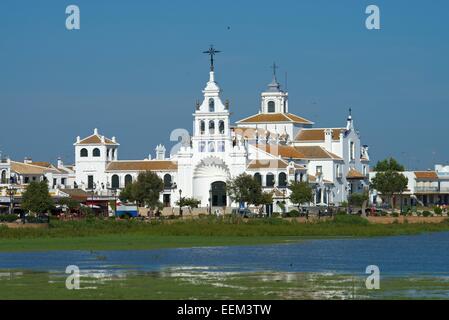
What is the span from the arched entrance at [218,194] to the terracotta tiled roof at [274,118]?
13869 mm

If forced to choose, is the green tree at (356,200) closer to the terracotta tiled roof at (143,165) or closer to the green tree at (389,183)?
the green tree at (389,183)

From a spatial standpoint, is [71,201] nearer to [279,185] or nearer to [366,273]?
[279,185]

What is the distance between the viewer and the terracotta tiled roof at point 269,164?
129125 mm

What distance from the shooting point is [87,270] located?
52688 mm

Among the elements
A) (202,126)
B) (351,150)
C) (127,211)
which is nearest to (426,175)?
(351,150)

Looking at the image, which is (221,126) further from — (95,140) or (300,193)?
(95,140)

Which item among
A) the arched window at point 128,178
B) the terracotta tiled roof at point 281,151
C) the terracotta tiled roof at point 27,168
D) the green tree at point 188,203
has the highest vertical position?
the terracotta tiled roof at point 281,151

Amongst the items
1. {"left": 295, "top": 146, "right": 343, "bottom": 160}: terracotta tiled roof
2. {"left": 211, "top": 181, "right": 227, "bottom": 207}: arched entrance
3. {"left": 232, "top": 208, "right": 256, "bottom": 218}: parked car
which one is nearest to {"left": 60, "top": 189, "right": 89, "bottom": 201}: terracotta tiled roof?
→ {"left": 211, "top": 181, "right": 227, "bottom": 207}: arched entrance

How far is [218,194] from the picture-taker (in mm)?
131500

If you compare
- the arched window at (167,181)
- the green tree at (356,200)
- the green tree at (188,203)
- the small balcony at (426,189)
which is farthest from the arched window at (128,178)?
the small balcony at (426,189)

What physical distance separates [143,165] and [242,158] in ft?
42.5

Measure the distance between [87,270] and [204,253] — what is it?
12.6m

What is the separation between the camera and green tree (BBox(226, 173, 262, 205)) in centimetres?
11806

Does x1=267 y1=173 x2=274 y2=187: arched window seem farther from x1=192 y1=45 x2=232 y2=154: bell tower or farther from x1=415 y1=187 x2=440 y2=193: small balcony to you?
x1=415 y1=187 x2=440 y2=193: small balcony
